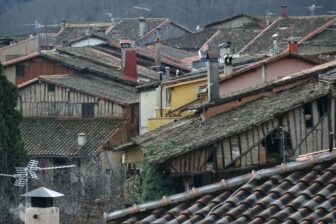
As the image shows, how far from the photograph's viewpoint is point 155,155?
88.5 ft

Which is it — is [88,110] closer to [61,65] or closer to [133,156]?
[61,65]

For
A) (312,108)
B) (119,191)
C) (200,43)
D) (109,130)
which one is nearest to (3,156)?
(119,191)

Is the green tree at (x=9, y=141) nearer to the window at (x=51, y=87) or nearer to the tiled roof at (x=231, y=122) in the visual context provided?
the tiled roof at (x=231, y=122)

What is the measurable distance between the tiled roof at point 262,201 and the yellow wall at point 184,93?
29434mm

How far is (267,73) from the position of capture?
115 feet

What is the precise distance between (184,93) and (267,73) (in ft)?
20.2

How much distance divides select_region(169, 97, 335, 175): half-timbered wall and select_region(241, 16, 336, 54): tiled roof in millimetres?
33309

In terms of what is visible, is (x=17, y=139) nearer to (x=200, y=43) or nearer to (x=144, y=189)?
(x=144, y=189)

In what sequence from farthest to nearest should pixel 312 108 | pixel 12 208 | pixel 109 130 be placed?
pixel 109 130, pixel 12 208, pixel 312 108

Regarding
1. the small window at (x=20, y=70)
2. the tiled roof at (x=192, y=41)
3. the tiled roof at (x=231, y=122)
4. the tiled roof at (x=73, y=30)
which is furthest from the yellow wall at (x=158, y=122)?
the tiled roof at (x=73, y=30)

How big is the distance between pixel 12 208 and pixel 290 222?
24039 mm

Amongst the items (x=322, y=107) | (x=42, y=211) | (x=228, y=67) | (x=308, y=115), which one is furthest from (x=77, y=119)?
(x=42, y=211)

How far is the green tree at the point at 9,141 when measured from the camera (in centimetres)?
3569

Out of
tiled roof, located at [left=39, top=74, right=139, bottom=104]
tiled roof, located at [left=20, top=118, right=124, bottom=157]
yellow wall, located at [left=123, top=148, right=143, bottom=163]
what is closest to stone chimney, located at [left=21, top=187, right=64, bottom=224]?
yellow wall, located at [left=123, top=148, right=143, bottom=163]
